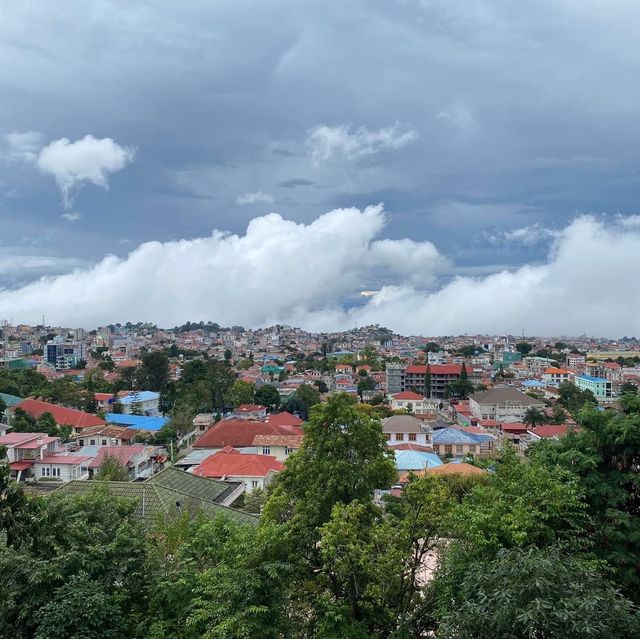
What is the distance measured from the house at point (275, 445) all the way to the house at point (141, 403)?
60.7ft

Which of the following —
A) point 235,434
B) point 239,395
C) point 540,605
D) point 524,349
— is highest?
point 540,605

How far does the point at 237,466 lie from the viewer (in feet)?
65.3

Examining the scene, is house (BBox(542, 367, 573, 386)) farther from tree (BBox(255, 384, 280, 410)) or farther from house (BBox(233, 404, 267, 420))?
house (BBox(233, 404, 267, 420))

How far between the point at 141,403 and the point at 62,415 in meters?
9.85

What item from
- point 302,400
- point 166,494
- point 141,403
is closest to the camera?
point 166,494

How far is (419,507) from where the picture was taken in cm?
643

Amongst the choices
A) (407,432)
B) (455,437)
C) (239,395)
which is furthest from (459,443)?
(239,395)

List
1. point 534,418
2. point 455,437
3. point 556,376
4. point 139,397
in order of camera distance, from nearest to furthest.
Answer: point 455,437, point 534,418, point 139,397, point 556,376

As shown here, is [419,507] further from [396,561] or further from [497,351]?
[497,351]

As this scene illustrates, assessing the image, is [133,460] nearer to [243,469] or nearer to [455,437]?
[243,469]

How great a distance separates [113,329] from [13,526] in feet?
548

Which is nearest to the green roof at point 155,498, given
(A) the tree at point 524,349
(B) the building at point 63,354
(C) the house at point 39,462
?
(C) the house at point 39,462

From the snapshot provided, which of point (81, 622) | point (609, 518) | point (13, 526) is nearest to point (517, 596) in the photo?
point (609, 518)

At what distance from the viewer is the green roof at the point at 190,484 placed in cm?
1286
